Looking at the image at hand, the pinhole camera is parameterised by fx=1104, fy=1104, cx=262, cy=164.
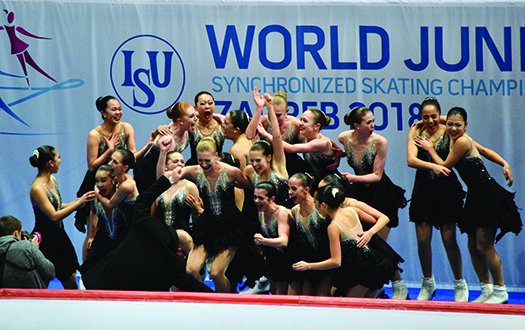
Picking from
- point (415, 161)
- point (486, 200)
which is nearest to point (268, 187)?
point (415, 161)

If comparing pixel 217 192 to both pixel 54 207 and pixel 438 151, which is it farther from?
pixel 438 151

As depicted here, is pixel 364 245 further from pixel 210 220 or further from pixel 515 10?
pixel 515 10

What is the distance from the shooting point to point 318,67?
8180mm

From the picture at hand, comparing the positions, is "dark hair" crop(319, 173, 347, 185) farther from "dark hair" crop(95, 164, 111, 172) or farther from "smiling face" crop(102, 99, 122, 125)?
"smiling face" crop(102, 99, 122, 125)

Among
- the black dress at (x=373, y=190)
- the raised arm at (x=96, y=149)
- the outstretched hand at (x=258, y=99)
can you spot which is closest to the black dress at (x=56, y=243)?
the raised arm at (x=96, y=149)

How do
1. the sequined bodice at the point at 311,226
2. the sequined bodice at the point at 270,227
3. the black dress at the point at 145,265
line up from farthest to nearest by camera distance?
the sequined bodice at the point at 270,227 < the sequined bodice at the point at 311,226 < the black dress at the point at 145,265

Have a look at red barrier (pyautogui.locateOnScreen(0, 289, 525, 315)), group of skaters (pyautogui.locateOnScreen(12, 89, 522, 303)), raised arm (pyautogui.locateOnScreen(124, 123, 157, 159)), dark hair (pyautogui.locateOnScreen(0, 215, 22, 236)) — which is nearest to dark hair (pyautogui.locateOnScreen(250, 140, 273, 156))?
group of skaters (pyautogui.locateOnScreen(12, 89, 522, 303))

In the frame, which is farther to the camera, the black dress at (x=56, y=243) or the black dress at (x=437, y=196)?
the black dress at (x=56, y=243)

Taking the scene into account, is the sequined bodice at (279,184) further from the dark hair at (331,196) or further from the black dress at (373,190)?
the black dress at (373,190)

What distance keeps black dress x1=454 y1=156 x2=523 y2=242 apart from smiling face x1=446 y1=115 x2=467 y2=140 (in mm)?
179

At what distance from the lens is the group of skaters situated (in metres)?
7.19

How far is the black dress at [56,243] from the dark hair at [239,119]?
4.50 feet

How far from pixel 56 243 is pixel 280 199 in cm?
168

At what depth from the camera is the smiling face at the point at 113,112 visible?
7.90 meters
